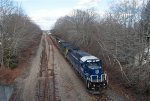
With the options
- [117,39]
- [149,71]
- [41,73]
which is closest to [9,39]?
[41,73]

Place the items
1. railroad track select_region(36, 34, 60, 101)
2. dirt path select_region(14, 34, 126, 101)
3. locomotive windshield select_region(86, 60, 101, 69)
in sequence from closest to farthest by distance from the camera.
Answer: dirt path select_region(14, 34, 126, 101) → railroad track select_region(36, 34, 60, 101) → locomotive windshield select_region(86, 60, 101, 69)

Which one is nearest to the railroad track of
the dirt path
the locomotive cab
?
the dirt path

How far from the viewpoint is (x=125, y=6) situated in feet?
126

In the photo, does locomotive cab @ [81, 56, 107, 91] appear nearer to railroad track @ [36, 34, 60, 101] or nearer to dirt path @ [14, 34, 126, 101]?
dirt path @ [14, 34, 126, 101]

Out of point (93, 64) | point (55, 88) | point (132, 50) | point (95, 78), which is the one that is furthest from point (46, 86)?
point (132, 50)

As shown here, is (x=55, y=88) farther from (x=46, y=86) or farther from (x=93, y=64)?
(x=93, y=64)

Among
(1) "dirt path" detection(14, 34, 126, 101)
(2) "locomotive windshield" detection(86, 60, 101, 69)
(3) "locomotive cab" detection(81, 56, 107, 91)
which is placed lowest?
(1) "dirt path" detection(14, 34, 126, 101)

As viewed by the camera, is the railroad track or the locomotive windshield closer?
the railroad track

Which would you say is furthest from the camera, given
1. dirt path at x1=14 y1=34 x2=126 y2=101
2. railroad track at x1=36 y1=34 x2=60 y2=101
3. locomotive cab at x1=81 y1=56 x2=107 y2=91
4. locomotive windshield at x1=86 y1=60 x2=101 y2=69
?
locomotive windshield at x1=86 y1=60 x2=101 y2=69

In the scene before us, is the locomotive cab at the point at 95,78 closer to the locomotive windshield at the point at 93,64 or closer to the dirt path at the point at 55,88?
the locomotive windshield at the point at 93,64

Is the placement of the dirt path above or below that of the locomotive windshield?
below

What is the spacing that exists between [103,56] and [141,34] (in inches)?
608

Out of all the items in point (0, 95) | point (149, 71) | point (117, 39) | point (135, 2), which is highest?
point (135, 2)

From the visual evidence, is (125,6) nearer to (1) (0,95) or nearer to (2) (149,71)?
(2) (149,71)
